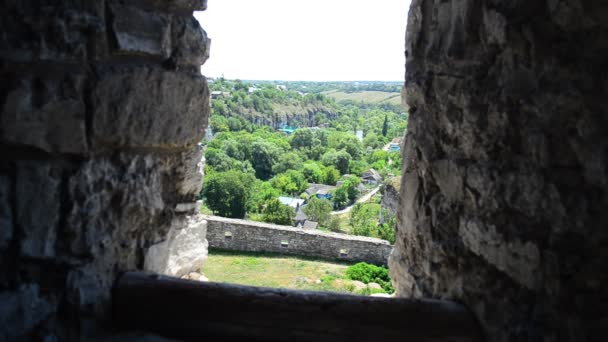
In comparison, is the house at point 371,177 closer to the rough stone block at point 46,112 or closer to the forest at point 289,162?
the forest at point 289,162

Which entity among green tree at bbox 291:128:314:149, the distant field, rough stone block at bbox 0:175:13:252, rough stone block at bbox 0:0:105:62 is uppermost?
the distant field

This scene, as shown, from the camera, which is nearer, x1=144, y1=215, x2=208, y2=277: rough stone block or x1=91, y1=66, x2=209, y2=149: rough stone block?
x1=91, y1=66, x2=209, y2=149: rough stone block

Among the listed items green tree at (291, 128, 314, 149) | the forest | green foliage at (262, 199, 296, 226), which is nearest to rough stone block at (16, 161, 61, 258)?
the forest

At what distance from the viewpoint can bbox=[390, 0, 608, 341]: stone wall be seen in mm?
1194

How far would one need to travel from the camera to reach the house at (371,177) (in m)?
34.6

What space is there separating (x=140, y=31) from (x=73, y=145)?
48cm

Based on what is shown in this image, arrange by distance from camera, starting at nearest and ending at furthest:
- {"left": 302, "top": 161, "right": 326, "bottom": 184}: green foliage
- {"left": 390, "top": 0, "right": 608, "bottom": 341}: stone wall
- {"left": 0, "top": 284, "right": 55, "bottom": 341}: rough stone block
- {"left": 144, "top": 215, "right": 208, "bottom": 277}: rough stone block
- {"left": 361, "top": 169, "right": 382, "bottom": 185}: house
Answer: {"left": 390, "top": 0, "right": 608, "bottom": 341}: stone wall → {"left": 0, "top": 284, "right": 55, "bottom": 341}: rough stone block → {"left": 144, "top": 215, "right": 208, "bottom": 277}: rough stone block → {"left": 361, "top": 169, "right": 382, "bottom": 185}: house → {"left": 302, "top": 161, "right": 326, "bottom": 184}: green foliage

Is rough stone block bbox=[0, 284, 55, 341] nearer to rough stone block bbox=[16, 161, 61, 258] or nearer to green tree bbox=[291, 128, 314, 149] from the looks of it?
rough stone block bbox=[16, 161, 61, 258]

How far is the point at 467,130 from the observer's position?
1620 millimetres

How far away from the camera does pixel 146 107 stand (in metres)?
1.72

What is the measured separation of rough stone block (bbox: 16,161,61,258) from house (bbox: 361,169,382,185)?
3313 centimetres

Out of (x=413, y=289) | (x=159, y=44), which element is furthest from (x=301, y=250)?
(x=159, y=44)

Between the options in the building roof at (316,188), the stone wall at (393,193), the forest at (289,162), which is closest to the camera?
the stone wall at (393,193)

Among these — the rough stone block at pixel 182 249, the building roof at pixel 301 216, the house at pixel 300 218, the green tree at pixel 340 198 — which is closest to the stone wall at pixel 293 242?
the rough stone block at pixel 182 249
